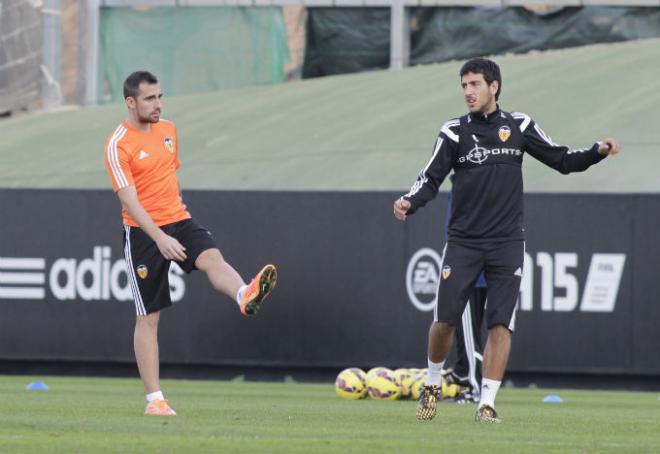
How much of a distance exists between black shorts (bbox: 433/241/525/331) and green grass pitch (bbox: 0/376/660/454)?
634mm

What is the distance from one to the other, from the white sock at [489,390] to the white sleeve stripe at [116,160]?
2360mm

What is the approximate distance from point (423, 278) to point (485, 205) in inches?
264

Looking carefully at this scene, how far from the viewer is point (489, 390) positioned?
9.50m

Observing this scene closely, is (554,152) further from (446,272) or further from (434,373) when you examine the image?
(434,373)

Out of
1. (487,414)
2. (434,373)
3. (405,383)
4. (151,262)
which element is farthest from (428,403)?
(405,383)

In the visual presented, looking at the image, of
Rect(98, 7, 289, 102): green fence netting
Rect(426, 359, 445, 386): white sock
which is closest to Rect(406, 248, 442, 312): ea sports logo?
Rect(426, 359, 445, 386): white sock

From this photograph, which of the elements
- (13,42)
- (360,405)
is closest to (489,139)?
(360,405)

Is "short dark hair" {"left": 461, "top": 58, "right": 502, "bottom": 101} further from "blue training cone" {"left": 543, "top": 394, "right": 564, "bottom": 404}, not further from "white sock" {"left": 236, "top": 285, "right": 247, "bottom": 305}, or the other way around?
"blue training cone" {"left": 543, "top": 394, "right": 564, "bottom": 404}

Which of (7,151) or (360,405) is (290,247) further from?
(7,151)

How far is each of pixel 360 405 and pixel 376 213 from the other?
15.5ft

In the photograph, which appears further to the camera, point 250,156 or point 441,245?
point 250,156

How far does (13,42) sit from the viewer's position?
87.7ft

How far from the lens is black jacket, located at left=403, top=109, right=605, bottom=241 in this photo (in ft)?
31.4

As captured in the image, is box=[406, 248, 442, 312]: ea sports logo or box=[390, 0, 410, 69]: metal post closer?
box=[406, 248, 442, 312]: ea sports logo
